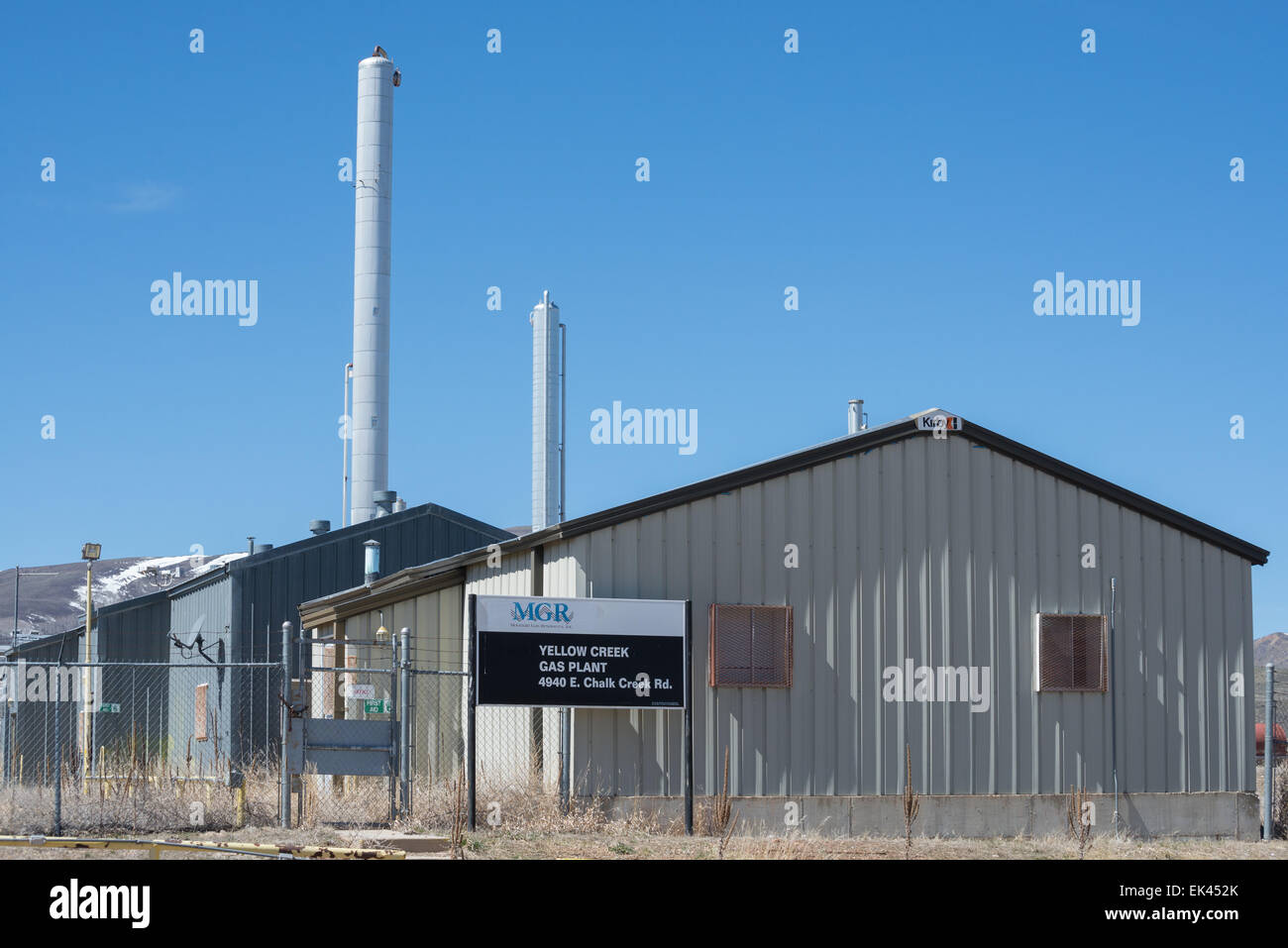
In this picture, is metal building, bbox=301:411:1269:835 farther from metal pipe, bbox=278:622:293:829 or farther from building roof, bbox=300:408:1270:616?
metal pipe, bbox=278:622:293:829

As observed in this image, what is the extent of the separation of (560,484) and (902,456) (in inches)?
1158

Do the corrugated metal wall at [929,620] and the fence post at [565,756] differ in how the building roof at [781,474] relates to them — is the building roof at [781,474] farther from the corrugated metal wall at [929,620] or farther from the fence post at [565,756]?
the fence post at [565,756]

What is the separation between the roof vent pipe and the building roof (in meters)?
3.12

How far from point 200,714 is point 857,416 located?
15.3m

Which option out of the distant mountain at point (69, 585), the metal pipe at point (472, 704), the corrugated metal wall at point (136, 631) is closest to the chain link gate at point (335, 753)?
the metal pipe at point (472, 704)

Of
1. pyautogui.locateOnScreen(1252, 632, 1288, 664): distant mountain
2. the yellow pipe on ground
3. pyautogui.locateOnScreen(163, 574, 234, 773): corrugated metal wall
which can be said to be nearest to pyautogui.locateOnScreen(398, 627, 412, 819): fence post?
the yellow pipe on ground

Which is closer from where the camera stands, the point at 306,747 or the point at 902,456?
the point at 306,747

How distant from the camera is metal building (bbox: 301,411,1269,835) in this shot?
64.1 feet

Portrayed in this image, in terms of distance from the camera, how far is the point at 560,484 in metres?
49.7

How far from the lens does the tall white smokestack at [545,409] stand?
4903 cm

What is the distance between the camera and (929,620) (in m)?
20.8
